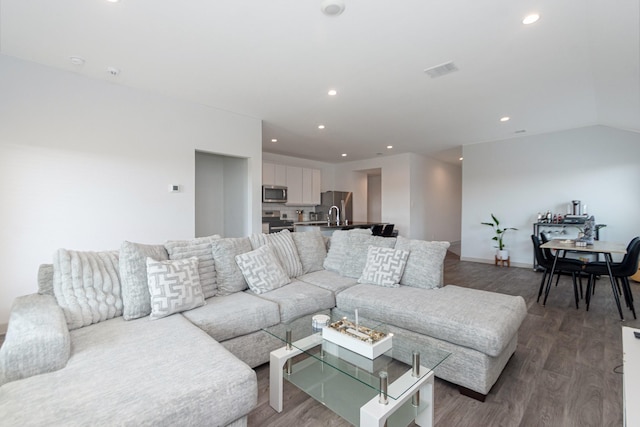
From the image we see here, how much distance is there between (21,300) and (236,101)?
10.1ft

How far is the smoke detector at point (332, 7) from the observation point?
80.6 inches

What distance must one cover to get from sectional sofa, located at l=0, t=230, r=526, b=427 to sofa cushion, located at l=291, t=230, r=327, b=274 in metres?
0.01

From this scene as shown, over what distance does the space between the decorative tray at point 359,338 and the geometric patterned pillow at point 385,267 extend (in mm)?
931

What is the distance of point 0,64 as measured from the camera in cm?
281

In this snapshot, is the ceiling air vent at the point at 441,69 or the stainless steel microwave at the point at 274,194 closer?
the ceiling air vent at the point at 441,69

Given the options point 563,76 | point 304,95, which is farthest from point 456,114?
point 304,95

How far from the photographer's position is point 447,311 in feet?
6.86

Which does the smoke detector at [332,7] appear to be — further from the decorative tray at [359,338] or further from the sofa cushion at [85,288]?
the sofa cushion at [85,288]

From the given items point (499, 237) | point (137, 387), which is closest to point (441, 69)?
point (137, 387)

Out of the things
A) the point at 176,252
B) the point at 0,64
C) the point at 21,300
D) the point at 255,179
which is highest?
the point at 0,64

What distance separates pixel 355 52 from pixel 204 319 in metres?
2.59

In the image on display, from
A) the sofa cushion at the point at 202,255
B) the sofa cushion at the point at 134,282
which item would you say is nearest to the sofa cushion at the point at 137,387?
the sofa cushion at the point at 134,282

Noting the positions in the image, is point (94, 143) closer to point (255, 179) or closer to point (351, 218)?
point (255, 179)

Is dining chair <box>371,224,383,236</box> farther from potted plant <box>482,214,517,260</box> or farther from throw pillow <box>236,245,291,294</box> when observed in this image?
throw pillow <box>236,245,291,294</box>
